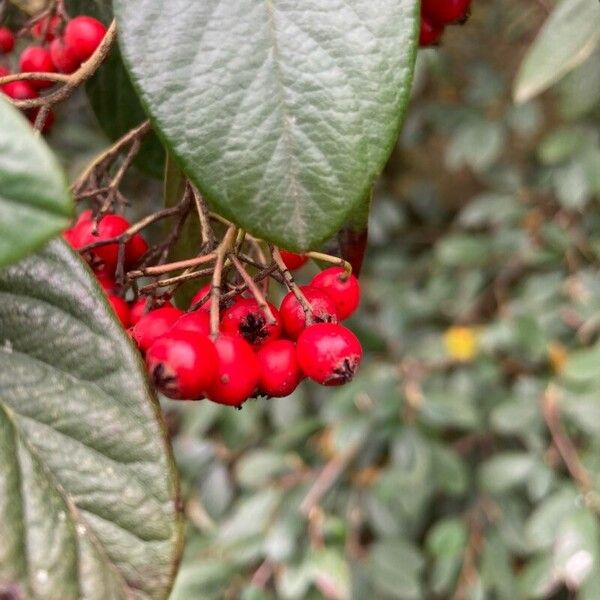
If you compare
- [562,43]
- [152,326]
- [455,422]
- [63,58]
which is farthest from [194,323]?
[455,422]

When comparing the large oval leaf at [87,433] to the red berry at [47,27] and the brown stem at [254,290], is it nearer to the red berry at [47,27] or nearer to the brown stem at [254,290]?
the brown stem at [254,290]

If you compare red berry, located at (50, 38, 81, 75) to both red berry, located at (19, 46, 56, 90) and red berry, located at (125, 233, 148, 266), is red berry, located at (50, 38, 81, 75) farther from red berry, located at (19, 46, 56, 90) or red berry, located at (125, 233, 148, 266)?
red berry, located at (125, 233, 148, 266)

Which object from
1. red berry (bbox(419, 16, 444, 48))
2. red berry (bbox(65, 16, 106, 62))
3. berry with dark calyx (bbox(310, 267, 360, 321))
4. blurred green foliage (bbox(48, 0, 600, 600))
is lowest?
blurred green foliage (bbox(48, 0, 600, 600))

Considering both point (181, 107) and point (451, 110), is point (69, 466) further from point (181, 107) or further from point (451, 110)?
point (451, 110)

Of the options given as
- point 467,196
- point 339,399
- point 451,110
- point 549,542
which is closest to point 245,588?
point 339,399

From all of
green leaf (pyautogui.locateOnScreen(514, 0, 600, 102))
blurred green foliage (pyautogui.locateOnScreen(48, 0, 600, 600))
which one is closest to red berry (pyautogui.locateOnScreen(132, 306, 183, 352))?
green leaf (pyautogui.locateOnScreen(514, 0, 600, 102))

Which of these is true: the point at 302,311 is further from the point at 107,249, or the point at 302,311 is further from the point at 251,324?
the point at 107,249
